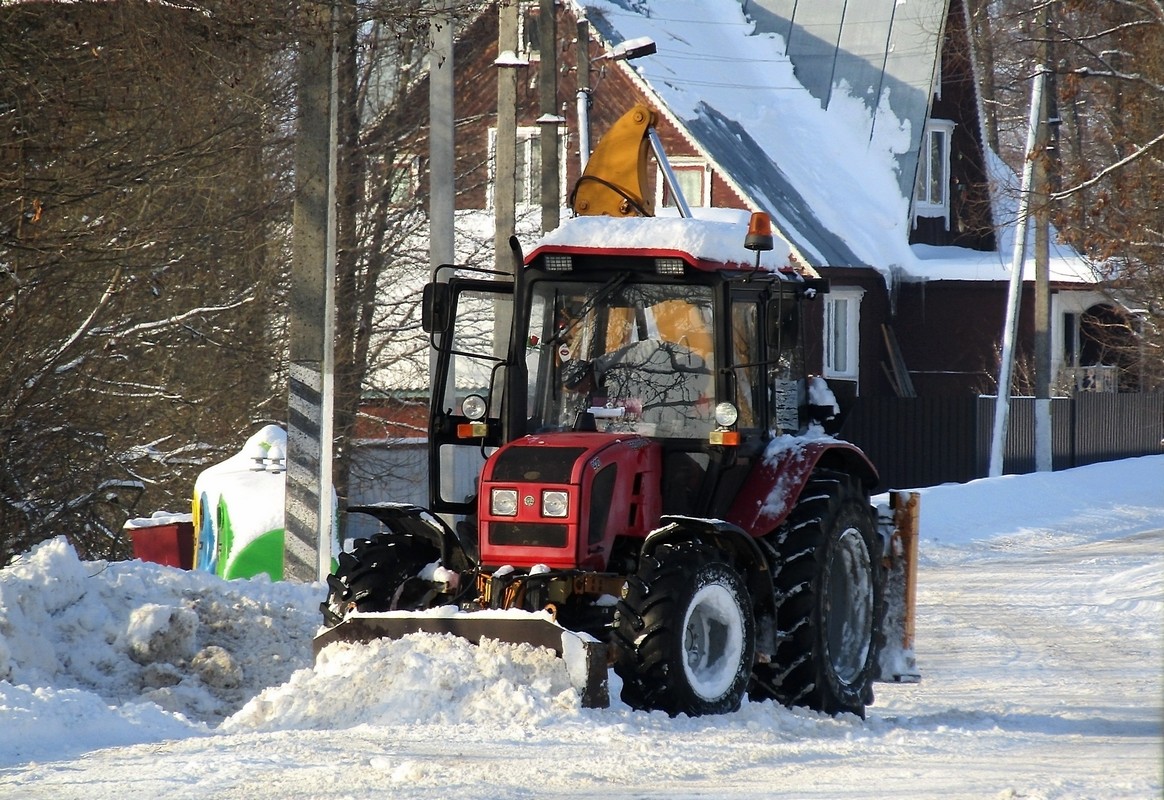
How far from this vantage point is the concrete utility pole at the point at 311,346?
12.7 m

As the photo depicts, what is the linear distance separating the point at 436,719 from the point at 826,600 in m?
2.40

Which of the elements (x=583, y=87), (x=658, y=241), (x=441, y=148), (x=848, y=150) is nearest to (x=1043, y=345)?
(x=848, y=150)

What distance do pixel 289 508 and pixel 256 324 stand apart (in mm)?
9490

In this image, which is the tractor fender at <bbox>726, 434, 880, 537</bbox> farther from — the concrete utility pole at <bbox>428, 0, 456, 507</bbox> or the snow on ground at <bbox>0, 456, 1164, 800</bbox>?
the concrete utility pole at <bbox>428, 0, 456, 507</bbox>

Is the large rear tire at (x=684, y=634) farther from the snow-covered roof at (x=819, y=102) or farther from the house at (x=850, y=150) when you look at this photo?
the snow-covered roof at (x=819, y=102)

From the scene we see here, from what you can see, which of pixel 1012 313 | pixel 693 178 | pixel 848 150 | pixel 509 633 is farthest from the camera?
pixel 848 150

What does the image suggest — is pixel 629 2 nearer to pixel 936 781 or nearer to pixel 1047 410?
pixel 1047 410

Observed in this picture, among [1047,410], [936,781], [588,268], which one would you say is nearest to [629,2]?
[1047,410]

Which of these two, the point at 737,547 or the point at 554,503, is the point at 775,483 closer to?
the point at 737,547

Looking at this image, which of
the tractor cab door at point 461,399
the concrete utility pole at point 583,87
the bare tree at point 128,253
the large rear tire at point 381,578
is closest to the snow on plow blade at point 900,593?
the tractor cab door at point 461,399

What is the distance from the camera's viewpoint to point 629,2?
113 ft

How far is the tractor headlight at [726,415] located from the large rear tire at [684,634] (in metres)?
0.71

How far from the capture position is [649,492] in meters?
8.39

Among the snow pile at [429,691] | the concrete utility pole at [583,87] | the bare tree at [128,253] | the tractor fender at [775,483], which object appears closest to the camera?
the snow pile at [429,691]
